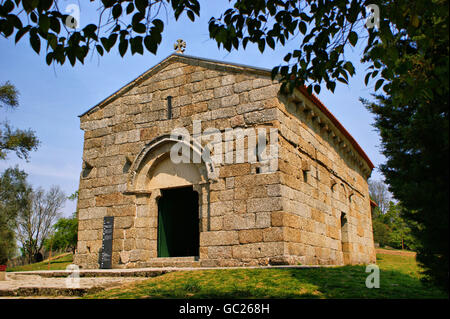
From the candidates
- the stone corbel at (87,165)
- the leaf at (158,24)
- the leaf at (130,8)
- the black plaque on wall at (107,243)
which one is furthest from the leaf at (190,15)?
the stone corbel at (87,165)

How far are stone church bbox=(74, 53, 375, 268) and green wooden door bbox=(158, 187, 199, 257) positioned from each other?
Result: 3cm

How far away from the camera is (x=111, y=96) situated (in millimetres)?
10820

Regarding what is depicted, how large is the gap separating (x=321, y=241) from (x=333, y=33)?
250 inches

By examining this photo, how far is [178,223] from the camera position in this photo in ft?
34.4

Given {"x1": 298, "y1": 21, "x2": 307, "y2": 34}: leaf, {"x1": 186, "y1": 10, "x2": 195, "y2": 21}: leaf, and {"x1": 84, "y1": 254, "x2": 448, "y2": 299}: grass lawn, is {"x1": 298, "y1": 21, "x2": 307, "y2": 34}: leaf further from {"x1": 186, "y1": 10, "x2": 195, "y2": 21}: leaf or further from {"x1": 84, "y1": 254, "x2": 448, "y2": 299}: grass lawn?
{"x1": 84, "y1": 254, "x2": 448, "y2": 299}: grass lawn

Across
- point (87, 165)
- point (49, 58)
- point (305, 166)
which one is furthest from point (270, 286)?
point (87, 165)

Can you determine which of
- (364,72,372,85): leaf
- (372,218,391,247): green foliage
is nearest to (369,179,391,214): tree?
(372,218,391,247): green foliage

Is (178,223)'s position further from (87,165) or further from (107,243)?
(87,165)

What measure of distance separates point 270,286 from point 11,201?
3465 cm

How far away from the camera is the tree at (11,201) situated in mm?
28609

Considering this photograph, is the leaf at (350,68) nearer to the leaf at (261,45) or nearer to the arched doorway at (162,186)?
the leaf at (261,45)

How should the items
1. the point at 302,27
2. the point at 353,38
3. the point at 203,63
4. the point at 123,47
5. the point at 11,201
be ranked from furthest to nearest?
the point at 11,201 < the point at 203,63 < the point at 302,27 < the point at 353,38 < the point at 123,47

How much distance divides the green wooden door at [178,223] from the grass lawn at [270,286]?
3329 millimetres
